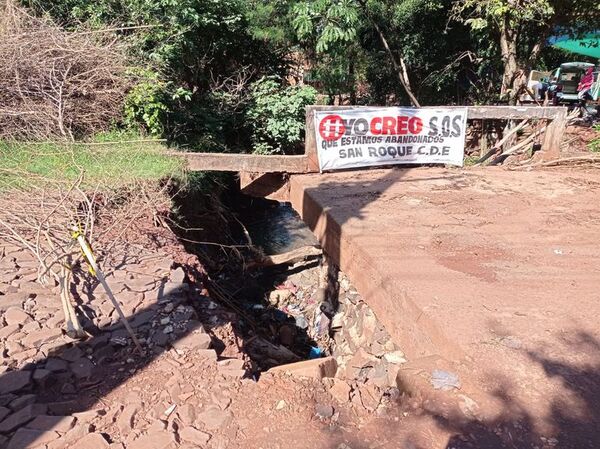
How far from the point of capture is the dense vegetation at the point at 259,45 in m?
8.29

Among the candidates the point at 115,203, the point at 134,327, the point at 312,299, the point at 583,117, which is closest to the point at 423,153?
the point at 312,299

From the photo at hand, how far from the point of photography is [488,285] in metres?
3.30

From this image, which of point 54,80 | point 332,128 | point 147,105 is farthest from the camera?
point 54,80

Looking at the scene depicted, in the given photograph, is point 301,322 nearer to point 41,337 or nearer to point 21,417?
point 41,337

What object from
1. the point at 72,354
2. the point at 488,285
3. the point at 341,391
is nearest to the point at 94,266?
the point at 72,354

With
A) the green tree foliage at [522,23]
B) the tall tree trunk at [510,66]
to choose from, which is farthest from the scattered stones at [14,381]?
the tall tree trunk at [510,66]

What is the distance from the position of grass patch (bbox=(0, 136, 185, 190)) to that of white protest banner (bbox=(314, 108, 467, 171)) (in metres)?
2.22

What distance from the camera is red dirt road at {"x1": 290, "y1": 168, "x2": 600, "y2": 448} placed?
87.9 inches

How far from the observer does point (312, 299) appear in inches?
275

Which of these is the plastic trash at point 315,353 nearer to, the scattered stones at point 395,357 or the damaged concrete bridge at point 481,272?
the damaged concrete bridge at point 481,272

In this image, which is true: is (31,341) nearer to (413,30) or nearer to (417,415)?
(417,415)

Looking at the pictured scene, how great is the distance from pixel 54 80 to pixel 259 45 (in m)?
4.55

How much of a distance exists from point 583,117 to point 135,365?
1424 centimetres

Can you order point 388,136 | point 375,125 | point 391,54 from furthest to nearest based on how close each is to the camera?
1. point 391,54
2. point 388,136
3. point 375,125
